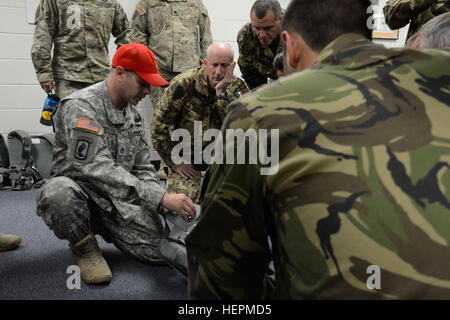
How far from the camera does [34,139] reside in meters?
2.85

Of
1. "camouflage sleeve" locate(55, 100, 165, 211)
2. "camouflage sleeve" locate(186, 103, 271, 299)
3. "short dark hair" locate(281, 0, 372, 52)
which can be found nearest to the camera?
"camouflage sleeve" locate(186, 103, 271, 299)

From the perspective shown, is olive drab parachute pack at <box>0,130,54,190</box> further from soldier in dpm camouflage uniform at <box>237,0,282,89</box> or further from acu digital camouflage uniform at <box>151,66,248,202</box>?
soldier in dpm camouflage uniform at <box>237,0,282,89</box>

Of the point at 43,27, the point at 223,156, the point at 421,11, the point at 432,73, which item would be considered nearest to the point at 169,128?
the point at 43,27

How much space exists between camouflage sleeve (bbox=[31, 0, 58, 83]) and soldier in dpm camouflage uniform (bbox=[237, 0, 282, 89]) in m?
1.31

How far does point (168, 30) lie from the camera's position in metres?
3.02

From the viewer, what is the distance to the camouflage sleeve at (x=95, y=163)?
55.2 inches

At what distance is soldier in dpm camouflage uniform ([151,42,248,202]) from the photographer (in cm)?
207

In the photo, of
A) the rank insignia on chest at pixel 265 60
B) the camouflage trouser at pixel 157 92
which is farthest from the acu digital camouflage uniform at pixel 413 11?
the camouflage trouser at pixel 157 92

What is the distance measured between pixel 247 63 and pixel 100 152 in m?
1.23

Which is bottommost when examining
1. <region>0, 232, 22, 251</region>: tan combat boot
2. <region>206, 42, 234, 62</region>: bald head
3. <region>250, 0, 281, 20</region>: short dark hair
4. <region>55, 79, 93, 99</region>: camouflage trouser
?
<region>0, 232, 22, 251</region>: tan combat boot

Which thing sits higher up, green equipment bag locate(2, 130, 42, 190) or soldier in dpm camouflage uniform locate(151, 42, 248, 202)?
soldier in dpm camouflage uniform locate(151, 42, 248, 202)

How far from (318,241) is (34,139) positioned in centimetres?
286

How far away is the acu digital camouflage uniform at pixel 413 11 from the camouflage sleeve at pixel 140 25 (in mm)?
1958

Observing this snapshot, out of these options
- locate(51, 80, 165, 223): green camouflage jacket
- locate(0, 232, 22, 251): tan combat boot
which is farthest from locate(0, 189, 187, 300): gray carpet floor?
locate(51, 80, 165, 223): green camouflage jacket
